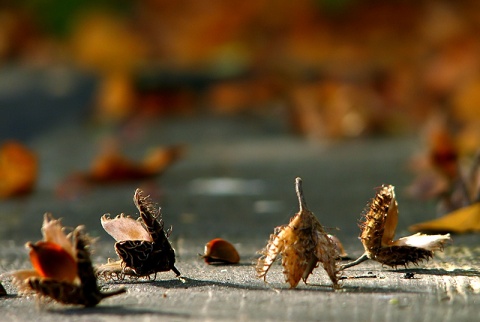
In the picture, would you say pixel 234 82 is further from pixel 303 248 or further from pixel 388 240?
pixel 303 248

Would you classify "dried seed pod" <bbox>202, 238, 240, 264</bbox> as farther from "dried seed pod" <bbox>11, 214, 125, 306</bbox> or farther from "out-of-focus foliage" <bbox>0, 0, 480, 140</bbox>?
"out-of-focus foliage" <bbox>0, 0, 480, 140</bbox>

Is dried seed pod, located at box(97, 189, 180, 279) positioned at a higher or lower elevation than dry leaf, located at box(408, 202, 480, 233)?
lower

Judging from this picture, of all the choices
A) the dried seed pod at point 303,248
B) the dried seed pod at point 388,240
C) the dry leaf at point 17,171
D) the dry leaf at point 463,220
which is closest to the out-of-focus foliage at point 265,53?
the dry leaf at point 17,171

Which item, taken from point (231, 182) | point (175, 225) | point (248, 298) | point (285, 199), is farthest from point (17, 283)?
point (231, 182)

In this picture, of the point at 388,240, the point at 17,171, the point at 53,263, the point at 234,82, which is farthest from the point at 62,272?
the point at 234,82

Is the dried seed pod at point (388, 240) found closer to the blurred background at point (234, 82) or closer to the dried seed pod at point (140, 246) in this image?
the dried seed pod at point (140, 246)

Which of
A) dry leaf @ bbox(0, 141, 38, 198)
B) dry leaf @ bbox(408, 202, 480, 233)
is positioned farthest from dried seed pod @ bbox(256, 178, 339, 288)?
dry leaf @ bbox(0, 141, 38, 198)
